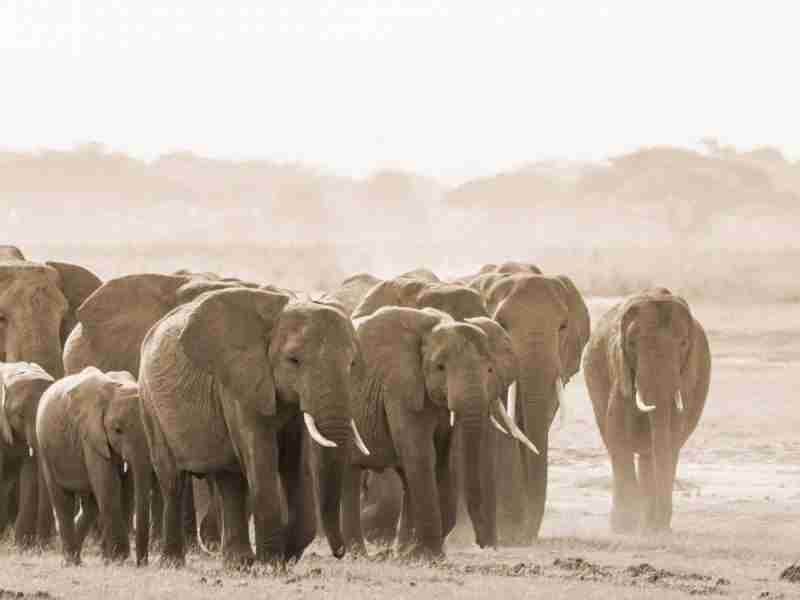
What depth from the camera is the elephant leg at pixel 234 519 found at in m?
15.2

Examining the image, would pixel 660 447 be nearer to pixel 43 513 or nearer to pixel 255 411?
pixel 43 513

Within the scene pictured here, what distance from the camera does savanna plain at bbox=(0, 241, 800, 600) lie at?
1416 cm

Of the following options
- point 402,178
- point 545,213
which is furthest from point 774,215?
point 402,178

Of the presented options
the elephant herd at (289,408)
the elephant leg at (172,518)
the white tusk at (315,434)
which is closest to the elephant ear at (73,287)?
the elephant herd at (289,408)

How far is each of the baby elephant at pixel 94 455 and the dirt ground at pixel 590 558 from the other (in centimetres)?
27

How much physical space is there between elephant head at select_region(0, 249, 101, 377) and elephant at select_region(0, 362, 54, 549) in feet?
6.12

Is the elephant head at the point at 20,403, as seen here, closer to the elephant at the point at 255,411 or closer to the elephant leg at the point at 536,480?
the elephant at the point at 255,411

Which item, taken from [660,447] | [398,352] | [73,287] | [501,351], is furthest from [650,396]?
[73,287]

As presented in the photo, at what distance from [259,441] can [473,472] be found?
2.49m

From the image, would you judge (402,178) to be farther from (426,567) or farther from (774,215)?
(426,567)

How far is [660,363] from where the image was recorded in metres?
21.5

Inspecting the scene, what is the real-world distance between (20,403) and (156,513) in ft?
5.06

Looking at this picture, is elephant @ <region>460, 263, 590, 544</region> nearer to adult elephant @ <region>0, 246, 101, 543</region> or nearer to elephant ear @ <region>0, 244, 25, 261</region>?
adult elephant @ <region>0, 246, 101, 543</region>

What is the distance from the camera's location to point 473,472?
16.7 meters
